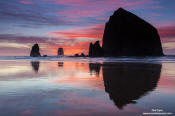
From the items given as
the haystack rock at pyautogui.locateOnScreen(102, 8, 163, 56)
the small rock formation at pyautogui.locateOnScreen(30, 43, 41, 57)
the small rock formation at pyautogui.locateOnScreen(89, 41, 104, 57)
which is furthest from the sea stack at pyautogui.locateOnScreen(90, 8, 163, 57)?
the small rock formation at pyautogui.locateOnScreen(30, 43, 41, 57)

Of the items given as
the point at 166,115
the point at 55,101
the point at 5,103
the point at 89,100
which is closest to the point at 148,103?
the point at 166,115

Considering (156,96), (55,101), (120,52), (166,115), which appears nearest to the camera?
(166,115)

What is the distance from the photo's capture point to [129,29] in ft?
372

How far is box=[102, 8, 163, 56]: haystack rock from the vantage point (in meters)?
107

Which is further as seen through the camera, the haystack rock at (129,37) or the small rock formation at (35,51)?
the small rock formation at (35,51)

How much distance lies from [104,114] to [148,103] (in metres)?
1.57

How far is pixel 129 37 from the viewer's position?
364ft

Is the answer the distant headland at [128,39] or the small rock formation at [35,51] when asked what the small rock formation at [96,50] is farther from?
the small rock formation at [35,51]

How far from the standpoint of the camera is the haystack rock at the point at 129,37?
107 m

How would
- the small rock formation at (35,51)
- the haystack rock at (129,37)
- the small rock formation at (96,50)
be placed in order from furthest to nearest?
the small rock formation at (35,51) → the small rock formation at (96,50) → the haystack rock at (129,37)

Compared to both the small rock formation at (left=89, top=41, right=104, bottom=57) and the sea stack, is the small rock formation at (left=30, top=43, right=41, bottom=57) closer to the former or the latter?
the small rock formation at (left=89, top=41, right=104, bottom=57)

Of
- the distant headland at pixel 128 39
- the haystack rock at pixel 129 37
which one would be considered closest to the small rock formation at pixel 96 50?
the distant headland at pixel 128 39

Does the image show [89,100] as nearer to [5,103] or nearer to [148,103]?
[148,103]

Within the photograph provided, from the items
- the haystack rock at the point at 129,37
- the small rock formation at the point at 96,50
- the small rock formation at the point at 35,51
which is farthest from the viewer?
the small rock formation at the point at 35,51
